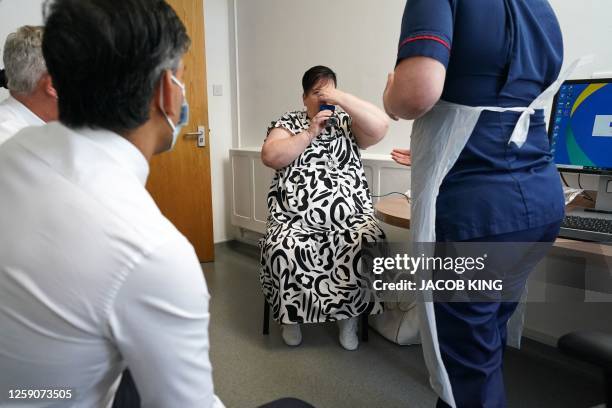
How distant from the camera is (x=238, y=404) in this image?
1554mm

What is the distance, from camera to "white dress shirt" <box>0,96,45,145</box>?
50.4 inches

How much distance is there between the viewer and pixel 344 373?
1.74 meters

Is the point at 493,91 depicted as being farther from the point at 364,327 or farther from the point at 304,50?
the point at 304,50

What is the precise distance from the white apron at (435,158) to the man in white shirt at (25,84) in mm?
1075

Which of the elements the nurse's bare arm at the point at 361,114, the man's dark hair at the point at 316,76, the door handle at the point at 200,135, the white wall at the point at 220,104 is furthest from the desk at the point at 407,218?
the white wall at the point at 220,104

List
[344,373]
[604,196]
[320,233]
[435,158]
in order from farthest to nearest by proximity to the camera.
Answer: [320,233] → [344,373] → [604,196] → [435,158]

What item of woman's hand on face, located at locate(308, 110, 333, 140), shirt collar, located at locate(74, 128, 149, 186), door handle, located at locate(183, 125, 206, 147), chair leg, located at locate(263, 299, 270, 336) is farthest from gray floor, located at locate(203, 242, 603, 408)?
door handle, located at locate(183, 125, 206, 147)

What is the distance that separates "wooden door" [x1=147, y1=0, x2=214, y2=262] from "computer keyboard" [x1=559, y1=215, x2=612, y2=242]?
2.43 m

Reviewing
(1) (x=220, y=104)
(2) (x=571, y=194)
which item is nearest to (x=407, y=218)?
(2) (x=571, y=194)

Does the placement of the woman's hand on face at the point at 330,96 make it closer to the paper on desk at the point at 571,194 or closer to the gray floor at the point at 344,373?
the paper on desk at the point at 571,194

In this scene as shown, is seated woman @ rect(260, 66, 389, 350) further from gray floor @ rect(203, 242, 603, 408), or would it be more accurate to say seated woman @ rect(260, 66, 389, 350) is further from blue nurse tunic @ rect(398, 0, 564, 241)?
blue nurse tunic @ rect(398, 0, 564, 241)

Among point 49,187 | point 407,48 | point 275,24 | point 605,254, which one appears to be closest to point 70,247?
point 49,187

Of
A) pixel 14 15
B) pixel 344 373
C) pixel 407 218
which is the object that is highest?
pixel 14 15

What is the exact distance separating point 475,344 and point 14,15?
2.98m
